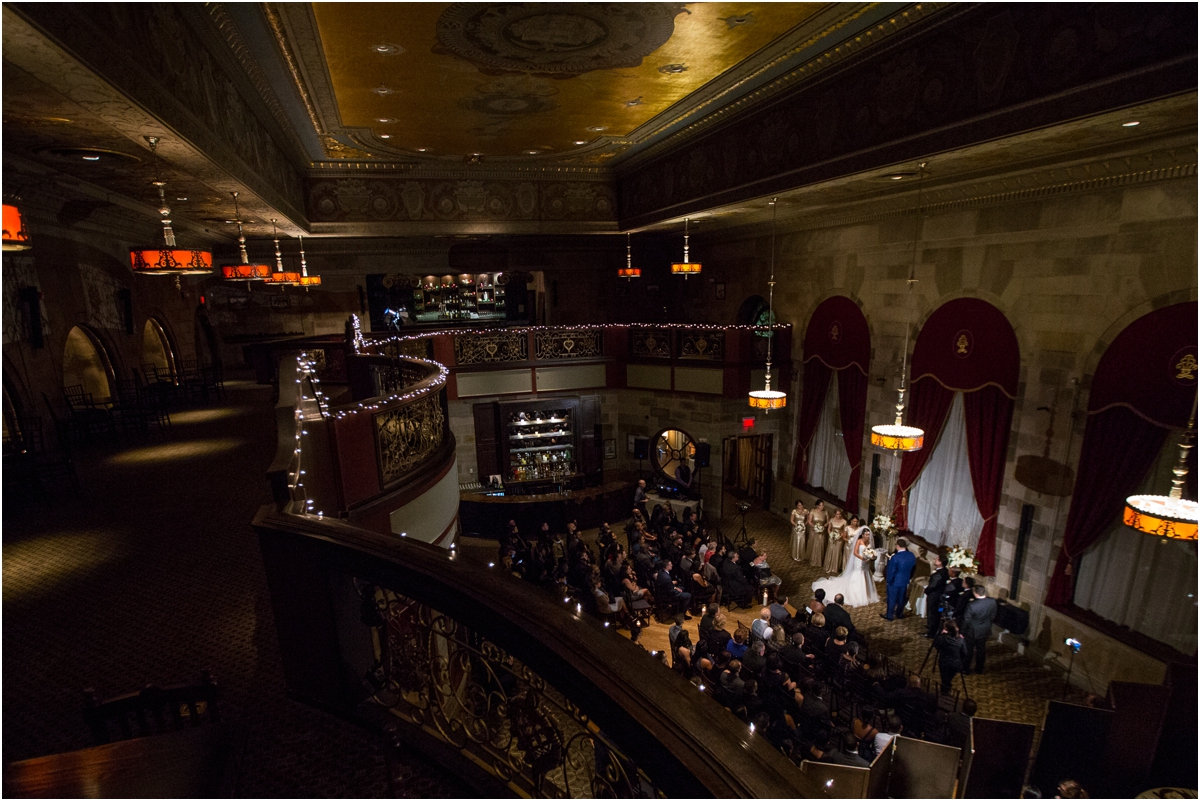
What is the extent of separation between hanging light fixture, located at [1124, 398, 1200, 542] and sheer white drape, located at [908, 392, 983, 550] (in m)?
4.34

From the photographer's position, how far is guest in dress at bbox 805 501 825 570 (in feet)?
35.9

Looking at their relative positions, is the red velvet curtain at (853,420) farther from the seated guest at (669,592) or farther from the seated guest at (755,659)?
the seated guest at (755,659)

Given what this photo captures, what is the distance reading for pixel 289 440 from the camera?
454 centimetres

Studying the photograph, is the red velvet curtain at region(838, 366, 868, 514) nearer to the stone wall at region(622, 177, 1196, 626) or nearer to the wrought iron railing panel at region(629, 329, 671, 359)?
the stone wall at region(622, 177, 1196, 626)

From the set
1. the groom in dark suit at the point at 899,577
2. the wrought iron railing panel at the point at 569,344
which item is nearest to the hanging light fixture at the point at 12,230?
the wrought iron railing panel at the point at 569,344

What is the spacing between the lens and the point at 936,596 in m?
8.57

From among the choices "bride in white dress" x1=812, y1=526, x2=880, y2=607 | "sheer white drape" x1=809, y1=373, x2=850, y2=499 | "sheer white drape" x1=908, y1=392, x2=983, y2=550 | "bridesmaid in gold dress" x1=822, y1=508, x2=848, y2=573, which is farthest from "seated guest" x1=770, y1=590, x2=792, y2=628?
"sheer white drape" x1=809, y1=373, x2=850, y2=499

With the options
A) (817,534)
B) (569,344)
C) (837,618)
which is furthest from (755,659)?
(569,344)

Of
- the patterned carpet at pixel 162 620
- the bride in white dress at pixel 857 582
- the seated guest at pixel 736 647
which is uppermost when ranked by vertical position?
the patterned carpet at pixel 162 620

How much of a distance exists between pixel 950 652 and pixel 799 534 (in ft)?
13.6

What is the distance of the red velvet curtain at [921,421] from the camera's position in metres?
9.27

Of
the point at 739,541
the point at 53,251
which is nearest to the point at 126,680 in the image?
the point at 53,251

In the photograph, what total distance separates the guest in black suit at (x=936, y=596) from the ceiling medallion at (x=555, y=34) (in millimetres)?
8532

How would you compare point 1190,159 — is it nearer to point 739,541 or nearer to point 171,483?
point 739,541
